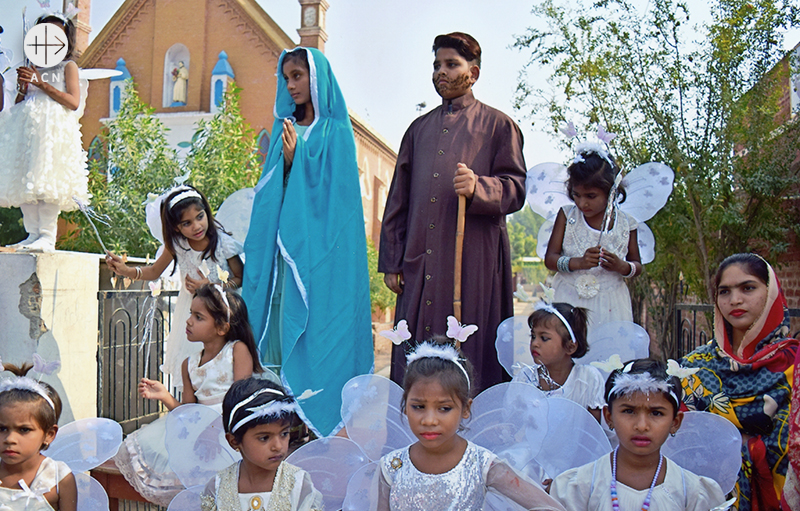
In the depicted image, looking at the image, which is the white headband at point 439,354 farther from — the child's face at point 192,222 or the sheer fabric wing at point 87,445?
the child's face at point 192,222

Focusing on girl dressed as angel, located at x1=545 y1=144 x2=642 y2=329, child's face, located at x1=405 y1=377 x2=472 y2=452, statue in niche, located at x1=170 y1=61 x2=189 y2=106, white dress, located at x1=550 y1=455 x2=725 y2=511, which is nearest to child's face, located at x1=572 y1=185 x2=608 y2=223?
girl dressed as angel, located at x1=545 y1=144 x2=642 y2=329

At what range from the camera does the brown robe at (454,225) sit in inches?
137

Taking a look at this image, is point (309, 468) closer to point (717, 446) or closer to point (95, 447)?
point (95, 447)

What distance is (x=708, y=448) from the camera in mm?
2432

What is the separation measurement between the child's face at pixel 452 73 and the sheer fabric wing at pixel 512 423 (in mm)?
1860

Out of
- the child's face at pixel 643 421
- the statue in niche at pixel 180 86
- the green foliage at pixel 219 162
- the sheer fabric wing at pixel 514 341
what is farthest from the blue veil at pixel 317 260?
the statue in niche at pixel 180 86

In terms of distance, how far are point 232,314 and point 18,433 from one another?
1.03 meters

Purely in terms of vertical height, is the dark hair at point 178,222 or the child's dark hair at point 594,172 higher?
the child's dark hair at point 594,172

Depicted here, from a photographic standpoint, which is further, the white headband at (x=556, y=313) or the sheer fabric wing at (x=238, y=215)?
the sheer fabric wing at (x=238, y=215)

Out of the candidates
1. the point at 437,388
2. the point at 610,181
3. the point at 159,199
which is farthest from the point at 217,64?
the point at 437,388

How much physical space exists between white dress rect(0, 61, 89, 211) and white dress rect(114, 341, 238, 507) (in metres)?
2.17

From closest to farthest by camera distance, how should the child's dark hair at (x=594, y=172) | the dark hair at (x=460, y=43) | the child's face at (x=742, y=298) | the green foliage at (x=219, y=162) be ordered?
the child's face at (x=742, y=298), the child's dark hair at (x=594, y=172), the dark hair at (x=460, y=43), the green foliage at (x=219, y=162)

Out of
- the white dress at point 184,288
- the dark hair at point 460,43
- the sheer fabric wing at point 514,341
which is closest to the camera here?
the sheer fabric wing at point 514,341

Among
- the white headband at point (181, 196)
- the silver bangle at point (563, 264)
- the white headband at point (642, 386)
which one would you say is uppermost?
the white headband at point (181, 196)
